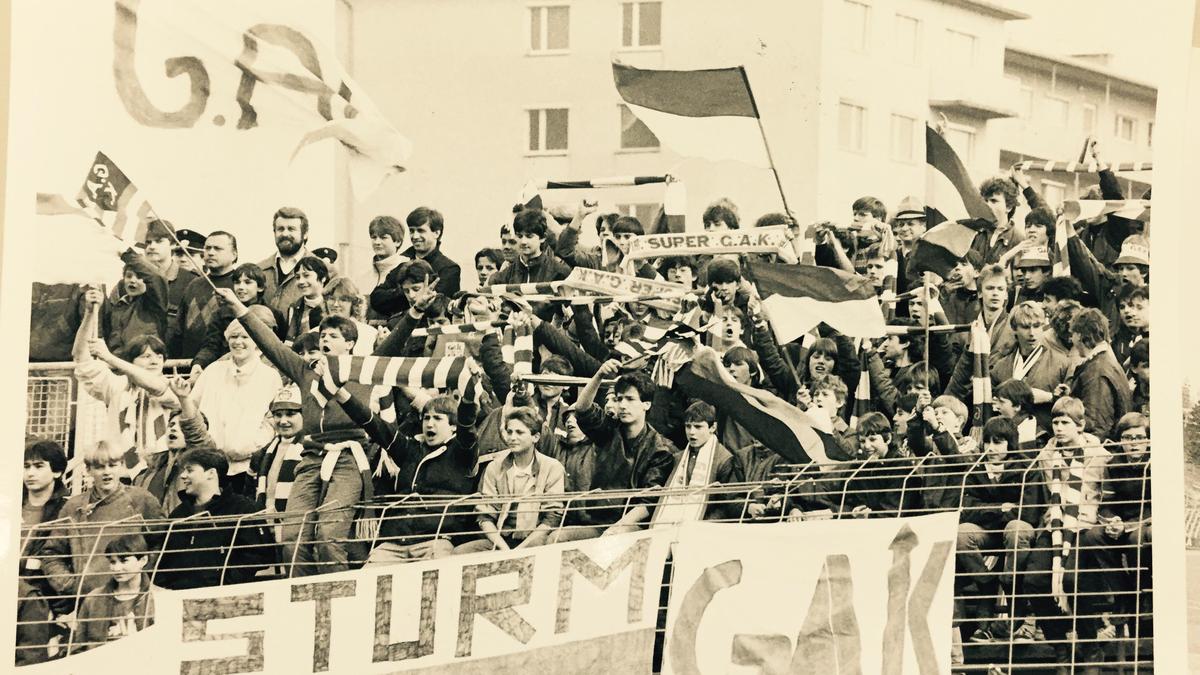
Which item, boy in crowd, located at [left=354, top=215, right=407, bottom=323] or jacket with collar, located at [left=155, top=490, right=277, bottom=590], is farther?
boy in crowd, located at [left=354, top=215, right=407, bottom=323]

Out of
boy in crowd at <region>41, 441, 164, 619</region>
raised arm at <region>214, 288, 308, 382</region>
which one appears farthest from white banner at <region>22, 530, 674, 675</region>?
raised arm at <region>214, 288, 308, 382</region>

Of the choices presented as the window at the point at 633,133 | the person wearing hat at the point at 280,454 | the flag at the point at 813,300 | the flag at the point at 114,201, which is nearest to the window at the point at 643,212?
the window at the point at 633,133

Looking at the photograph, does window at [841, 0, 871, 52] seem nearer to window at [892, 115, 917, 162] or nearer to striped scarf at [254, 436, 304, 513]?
window at [892, 115, 917, 162]

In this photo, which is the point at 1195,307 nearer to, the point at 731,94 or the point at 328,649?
the point at 731,94

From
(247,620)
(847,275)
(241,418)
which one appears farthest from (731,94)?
(247,620)

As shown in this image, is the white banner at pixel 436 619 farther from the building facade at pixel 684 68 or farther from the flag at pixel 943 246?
the flag at pixel 943 246

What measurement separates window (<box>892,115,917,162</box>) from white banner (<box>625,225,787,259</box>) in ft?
0.95

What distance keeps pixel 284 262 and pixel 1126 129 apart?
1.81 meters

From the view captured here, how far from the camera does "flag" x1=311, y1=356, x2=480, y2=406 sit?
10.1 feet

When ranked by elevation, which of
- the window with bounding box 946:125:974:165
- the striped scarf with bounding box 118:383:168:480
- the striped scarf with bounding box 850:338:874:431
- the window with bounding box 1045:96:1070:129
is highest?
the window with bounding box 1045:96:1070:129

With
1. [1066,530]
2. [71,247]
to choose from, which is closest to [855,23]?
[1066,530]

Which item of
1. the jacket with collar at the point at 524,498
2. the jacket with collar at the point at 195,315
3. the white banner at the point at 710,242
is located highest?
the white banner at the point at 710,242

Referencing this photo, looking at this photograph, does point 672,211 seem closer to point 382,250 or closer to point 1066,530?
point 382,250

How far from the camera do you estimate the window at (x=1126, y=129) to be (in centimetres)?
305
